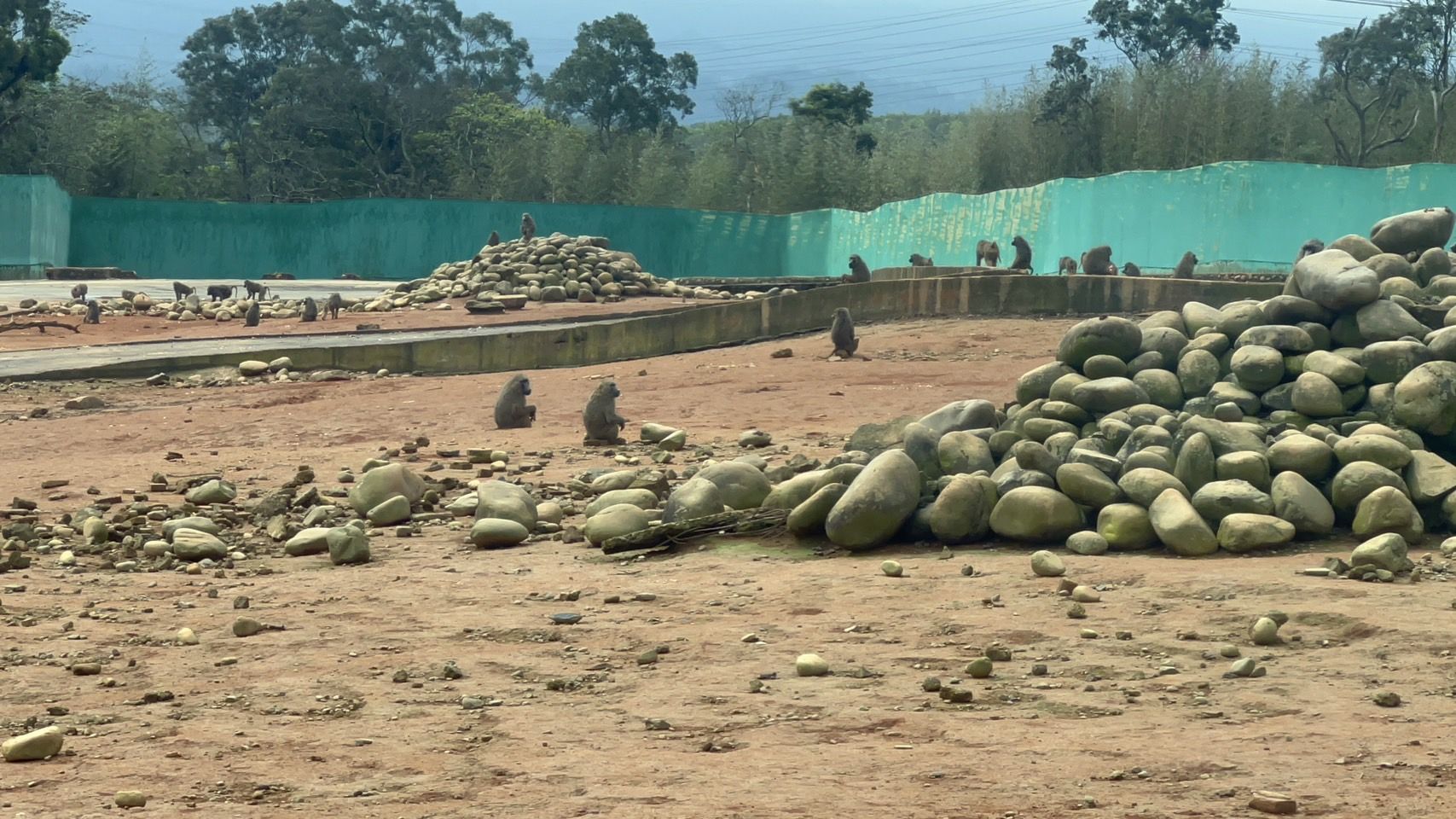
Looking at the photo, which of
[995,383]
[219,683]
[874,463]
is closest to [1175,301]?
[995,383]

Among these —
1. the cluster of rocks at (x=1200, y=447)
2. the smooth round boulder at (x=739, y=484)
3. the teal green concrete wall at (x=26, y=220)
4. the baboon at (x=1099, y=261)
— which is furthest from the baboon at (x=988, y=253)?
the teal green concrete wall at (x=26, y=220)

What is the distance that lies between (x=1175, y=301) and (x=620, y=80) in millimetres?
56004

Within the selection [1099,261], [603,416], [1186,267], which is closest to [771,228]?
[1186,267]

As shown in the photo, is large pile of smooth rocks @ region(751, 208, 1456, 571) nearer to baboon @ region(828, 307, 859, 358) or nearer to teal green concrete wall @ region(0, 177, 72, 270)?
baboon @ region(828, 307, 859, 358)

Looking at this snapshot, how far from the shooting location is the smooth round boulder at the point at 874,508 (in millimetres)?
7457

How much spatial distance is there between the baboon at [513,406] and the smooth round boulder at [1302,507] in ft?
23.4

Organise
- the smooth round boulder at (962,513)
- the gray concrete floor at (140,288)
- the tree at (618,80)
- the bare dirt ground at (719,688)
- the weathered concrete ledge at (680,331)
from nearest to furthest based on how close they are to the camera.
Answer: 1. the bare dirt ground at (719,688)
2. the smooth round boulder at (962,513)
3. the weathered concrete ledge at (680,331)
4. the gray concrete floor at (140,288)
5. the tree at (618,80)

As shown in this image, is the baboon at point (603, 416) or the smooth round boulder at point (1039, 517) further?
the baboon at point (603, 416)

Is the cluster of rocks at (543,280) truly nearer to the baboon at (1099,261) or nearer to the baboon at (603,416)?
the baboon at (1099,261)

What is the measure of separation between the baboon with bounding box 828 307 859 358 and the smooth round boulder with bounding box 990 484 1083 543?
34.7ft

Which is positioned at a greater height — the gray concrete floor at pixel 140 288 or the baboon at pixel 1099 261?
the baboon at pixel 1099 261

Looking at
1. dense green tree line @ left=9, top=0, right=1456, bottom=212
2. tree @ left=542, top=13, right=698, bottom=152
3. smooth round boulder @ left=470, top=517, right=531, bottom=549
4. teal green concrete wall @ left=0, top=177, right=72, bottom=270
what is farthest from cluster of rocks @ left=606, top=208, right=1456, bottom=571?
tree @ left=542, top=13, right=698, bottom=152

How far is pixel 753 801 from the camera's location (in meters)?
3.81

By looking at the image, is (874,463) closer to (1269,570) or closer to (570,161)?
(1269,570)
